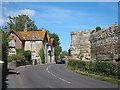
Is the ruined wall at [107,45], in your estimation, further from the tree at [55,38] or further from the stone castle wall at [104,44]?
the tree at [55,38]

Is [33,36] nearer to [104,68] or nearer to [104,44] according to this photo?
[104,44]

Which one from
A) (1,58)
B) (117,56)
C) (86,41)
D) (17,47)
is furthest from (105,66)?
(17,47)

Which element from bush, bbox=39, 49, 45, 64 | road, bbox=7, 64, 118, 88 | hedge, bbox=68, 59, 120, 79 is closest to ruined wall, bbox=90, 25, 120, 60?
hedge, bbox=68, 59, 120, 79

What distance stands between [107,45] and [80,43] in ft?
53.6

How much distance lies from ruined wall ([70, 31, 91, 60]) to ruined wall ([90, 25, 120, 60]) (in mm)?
7676

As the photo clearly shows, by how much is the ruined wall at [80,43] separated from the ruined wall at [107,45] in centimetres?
768

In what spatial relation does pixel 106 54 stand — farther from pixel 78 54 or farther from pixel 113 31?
pixel 78 54

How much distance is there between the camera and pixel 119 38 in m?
24.6

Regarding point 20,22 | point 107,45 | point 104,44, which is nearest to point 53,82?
point 107,45

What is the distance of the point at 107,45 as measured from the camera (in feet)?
91.7

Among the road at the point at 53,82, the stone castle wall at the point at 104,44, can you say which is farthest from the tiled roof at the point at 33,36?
the road at the point at 53,82

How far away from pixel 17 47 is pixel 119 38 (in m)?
40.4

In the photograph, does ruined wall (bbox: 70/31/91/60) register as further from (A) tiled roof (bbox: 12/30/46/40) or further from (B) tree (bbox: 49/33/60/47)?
(B) tree (bbox: 49/33/60/47)

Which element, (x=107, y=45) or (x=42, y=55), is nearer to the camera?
(x=107, y=45)
